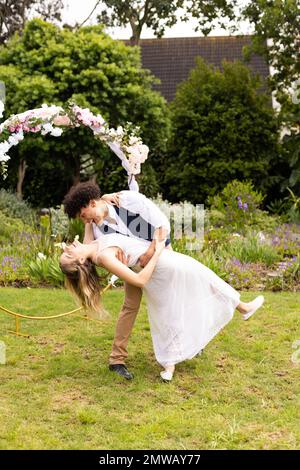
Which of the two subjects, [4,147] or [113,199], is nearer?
[113,199]

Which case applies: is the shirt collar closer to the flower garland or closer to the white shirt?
the white shirt

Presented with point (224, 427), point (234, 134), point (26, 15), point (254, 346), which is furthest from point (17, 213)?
point (26, 15)

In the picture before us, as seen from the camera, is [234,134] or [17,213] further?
[234,134]

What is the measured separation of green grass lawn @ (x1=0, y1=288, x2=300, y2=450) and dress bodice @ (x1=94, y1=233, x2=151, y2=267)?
93cm

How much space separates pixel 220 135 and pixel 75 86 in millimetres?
3035

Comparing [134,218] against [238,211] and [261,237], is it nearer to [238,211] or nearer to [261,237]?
[261,237]

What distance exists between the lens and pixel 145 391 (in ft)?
15.7

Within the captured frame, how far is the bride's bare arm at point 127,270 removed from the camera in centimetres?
457

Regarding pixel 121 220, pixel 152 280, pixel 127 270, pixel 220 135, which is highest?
pixel 220 135

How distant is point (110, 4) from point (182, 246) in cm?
815

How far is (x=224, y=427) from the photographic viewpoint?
414cm

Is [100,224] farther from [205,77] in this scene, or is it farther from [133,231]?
[205,77]

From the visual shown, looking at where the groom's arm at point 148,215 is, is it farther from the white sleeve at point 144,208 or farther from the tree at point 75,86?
the tree at point 75,86

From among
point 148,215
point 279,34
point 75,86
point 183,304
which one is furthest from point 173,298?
point 279,34
